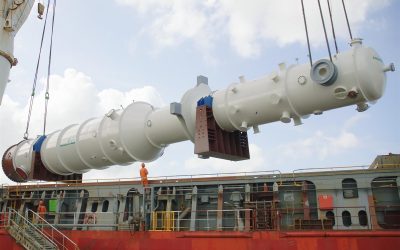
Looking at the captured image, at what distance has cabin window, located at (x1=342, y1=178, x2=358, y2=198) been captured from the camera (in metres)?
14.8

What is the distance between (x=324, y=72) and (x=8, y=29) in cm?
1025

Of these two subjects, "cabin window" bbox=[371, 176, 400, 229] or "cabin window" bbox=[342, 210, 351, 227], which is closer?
"cabin window" bbox=[371, 176, 400, 229]

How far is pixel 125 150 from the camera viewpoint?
11273 millimetres

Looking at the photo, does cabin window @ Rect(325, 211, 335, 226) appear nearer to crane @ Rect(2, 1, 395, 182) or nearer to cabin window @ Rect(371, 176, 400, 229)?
cabin window @ Rect(371, 176, 400, 229)

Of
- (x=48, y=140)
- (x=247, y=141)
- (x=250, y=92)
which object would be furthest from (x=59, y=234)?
(x=250, y=92)

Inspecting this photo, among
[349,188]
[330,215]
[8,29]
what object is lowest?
[330,215]

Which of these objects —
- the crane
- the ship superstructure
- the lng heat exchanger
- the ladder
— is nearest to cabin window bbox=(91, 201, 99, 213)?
the ship superstructure

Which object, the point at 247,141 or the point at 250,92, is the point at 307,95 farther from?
the point at 247,141

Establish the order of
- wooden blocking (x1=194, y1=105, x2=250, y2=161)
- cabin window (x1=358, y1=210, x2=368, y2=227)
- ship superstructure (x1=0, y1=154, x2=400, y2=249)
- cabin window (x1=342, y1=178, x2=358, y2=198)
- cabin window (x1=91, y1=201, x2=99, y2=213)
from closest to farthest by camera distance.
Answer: wooden blocking (x1=194, y1=105, x2=250, y2=161) → ship superstructure (x1=0, y1=154, x2=400, y2=249) → cabin window (x1=358, y1=210, x2=368, y2=227) → cabin window (x1=342, y1=178, x2=358, y2=198) → cabin window (x1=91, y1=201, x2=99, y2=213)

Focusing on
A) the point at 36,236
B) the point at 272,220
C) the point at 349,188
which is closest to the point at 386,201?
the point at 349,188

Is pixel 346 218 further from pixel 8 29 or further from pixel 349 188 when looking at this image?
pixel 8 29

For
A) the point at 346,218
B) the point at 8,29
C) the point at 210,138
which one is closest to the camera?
the point at 210,138

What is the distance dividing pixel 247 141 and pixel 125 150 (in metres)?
3.22

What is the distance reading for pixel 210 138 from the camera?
9.57 meters
